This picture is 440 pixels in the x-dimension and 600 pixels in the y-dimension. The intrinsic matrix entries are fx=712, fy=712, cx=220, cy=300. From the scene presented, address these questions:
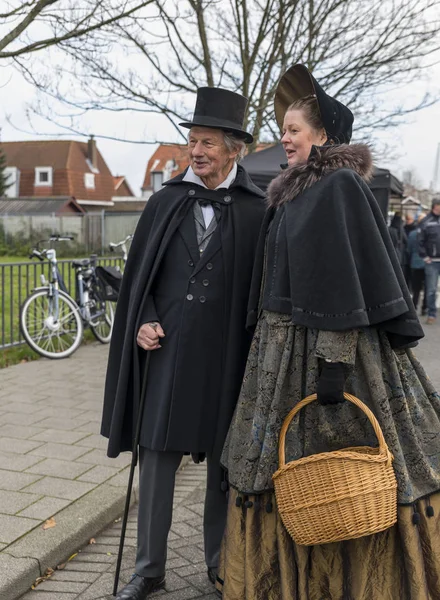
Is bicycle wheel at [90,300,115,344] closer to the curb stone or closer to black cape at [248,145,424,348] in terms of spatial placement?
the curb stone

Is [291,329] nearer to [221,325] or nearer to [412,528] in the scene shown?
[221,325]

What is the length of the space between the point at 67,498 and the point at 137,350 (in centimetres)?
125

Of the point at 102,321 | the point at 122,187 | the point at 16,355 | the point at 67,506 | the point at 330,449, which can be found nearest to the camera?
the point at 330,449

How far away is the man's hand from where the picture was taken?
296 cm

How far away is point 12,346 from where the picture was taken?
8148mm

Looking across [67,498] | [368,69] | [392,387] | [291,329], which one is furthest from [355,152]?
[368,69]

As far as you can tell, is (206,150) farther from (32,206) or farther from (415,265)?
(32,206)

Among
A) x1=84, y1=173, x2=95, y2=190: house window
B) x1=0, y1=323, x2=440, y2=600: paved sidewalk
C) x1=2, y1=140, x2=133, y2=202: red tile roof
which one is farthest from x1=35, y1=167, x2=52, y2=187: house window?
x1=0, y1=323, x2=440, y2=600: paved sidewalk

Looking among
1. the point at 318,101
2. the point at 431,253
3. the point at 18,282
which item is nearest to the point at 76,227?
the point at 431,253

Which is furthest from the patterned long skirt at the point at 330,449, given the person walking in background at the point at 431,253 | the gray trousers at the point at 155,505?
the person walking in background at the point at 431,253

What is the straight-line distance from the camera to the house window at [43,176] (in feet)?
179

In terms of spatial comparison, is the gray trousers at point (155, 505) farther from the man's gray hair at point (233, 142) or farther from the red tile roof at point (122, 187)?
the red tile roof at point (122, 187)

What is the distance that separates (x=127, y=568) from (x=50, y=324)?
5.10 metres

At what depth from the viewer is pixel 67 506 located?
3.73 metres
